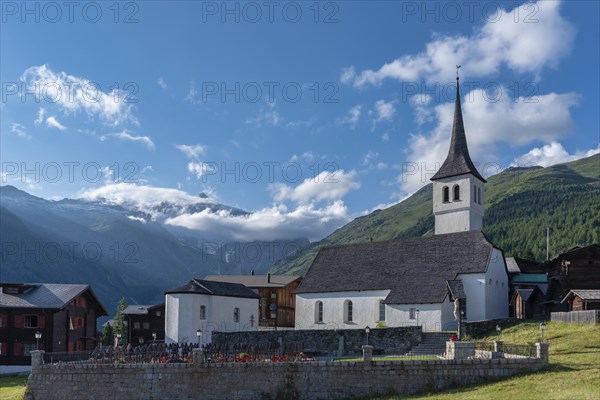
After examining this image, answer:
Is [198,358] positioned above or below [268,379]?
above

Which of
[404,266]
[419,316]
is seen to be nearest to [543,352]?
[419,316]

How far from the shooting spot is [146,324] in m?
76.9

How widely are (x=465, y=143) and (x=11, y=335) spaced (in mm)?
46406

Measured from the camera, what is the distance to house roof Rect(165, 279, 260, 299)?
5306cm

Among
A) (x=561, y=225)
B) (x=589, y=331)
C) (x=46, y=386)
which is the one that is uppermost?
(x=561, y=225)

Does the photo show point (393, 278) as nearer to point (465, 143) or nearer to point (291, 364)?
point (465, 143)

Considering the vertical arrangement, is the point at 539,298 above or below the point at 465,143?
below

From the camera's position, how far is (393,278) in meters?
54.2

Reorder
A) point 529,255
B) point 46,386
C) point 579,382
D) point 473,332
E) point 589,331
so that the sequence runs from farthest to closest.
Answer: point 529,255 < point 473,332 < point 589,331 < point 46,386 < point 579,382

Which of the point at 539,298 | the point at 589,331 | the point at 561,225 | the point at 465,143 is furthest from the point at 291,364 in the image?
the point at 561,225

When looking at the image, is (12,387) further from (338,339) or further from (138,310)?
(138,310)

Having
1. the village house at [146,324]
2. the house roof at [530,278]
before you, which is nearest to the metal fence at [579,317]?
the house roof at [530,278]

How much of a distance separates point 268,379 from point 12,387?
947 inches

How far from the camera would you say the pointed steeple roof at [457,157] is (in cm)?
6450
